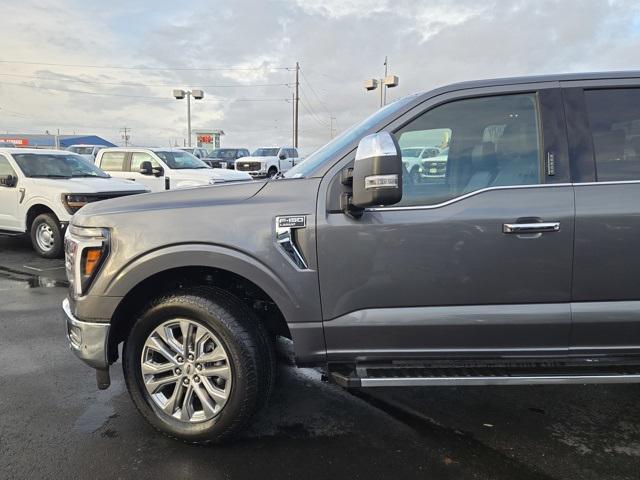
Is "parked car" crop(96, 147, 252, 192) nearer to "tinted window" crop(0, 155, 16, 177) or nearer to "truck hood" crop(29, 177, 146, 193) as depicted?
"truck hood" crop(29, 177, 146, 193)

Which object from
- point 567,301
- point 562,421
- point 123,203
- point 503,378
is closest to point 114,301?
point 123,203

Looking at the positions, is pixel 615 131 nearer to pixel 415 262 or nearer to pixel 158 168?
pixel 415 262

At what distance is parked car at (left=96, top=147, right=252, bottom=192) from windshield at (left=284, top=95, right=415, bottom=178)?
8.57 m

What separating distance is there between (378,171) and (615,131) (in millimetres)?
1429

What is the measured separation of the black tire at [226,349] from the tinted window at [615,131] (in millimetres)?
2059

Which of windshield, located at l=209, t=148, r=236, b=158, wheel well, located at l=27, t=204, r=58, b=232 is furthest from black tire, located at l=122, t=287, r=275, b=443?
windshield, located at l=209, t=148, r=236, b=158

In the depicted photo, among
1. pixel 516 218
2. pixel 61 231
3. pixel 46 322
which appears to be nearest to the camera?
pixel 516 218

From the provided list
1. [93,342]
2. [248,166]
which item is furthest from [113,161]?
[248,166]

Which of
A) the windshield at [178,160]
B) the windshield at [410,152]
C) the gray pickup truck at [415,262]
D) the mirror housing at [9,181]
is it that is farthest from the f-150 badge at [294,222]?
the windshield at [178,160]

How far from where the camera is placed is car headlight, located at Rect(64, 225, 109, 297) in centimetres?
272

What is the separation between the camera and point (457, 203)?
2.54 meters

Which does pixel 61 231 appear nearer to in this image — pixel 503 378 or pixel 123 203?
pixel 123 203

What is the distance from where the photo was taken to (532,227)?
2471mm

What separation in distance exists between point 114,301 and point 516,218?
221cm
